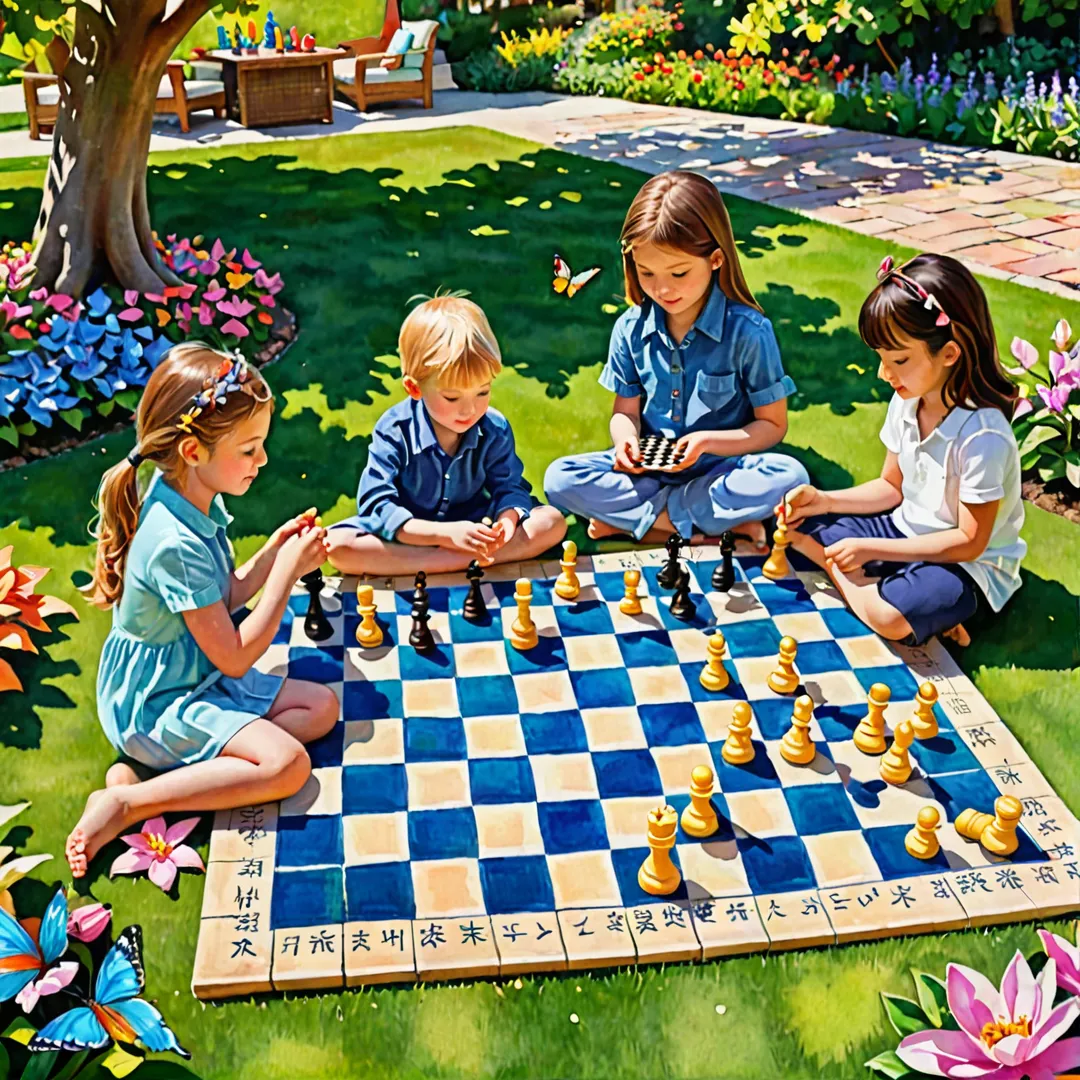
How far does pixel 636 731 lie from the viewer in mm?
3635

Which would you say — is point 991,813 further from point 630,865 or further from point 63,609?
point 63,609

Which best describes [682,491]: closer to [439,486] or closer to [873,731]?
[439,486]

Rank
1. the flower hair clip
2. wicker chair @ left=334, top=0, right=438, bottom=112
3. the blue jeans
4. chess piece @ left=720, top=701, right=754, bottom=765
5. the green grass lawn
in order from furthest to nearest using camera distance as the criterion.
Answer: wicker chair @ left=334, top=0, right=438, bottom=112
the blue jeans
the flower hair clip
chess piece @ left=720, top=701, right=754, bottom=765
the green grass lawn

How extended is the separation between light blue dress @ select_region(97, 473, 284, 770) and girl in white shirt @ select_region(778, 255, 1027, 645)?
6.73 feet

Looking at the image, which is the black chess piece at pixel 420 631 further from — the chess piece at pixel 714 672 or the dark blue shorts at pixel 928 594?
the dark blue shorts at pixel 928 594

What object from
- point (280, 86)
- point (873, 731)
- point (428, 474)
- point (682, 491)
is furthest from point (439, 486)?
point (280, 86)

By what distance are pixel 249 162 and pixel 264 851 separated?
9247 mm

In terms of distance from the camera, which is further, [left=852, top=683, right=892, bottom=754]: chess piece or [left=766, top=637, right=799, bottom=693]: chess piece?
[left=766, top=637, right=799, bottom=693]: chess piece

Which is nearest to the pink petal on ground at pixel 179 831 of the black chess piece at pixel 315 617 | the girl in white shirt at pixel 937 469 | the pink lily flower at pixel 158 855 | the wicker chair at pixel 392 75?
the pink lily flower at pixel 158 855

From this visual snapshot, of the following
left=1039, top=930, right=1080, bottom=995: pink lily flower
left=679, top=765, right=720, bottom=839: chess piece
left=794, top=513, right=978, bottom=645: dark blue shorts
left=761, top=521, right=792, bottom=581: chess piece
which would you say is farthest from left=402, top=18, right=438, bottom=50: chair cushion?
left=1039, top=930, right=1080, bottom=995: pink lily flower

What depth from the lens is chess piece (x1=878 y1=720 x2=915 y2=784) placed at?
3.38 metres

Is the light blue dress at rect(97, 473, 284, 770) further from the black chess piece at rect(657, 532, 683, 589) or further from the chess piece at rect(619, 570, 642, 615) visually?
the black chess piece at rect(657, 532, 683, 589)

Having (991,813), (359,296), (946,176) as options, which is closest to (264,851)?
(991,813)

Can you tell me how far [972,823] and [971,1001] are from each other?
0.68m
